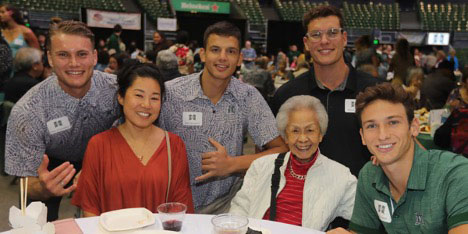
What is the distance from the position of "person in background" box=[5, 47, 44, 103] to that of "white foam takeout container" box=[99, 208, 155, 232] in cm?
338

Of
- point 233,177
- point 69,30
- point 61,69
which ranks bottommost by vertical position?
point 233,177

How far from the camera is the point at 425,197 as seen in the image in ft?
5.38

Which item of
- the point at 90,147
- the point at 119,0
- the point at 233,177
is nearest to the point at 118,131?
the point at 90,147

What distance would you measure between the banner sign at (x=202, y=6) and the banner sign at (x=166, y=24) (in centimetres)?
329

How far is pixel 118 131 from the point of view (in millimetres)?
2193

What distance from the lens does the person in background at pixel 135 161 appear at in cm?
206

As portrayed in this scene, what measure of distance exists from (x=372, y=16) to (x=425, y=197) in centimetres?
2285

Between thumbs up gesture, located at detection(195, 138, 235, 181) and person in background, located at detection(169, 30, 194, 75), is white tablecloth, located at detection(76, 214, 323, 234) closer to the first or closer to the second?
thumbs up gesture, located at detection(195, 138, 235, 181)

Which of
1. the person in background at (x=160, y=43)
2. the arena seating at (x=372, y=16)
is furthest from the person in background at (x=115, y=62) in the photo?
the arena seating at (x=372, y=16)

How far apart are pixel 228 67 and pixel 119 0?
17171 mm

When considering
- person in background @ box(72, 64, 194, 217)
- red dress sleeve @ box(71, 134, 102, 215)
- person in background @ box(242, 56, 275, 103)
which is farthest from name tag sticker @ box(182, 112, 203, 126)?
person in background @ box(242, 56, 275, 103)

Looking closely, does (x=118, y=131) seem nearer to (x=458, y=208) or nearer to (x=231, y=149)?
(x=231, y=149)

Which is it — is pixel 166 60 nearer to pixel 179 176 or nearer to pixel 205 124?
pixel 205 124

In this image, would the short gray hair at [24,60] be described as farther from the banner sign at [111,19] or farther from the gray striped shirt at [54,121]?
the banner sign at [111,19]
